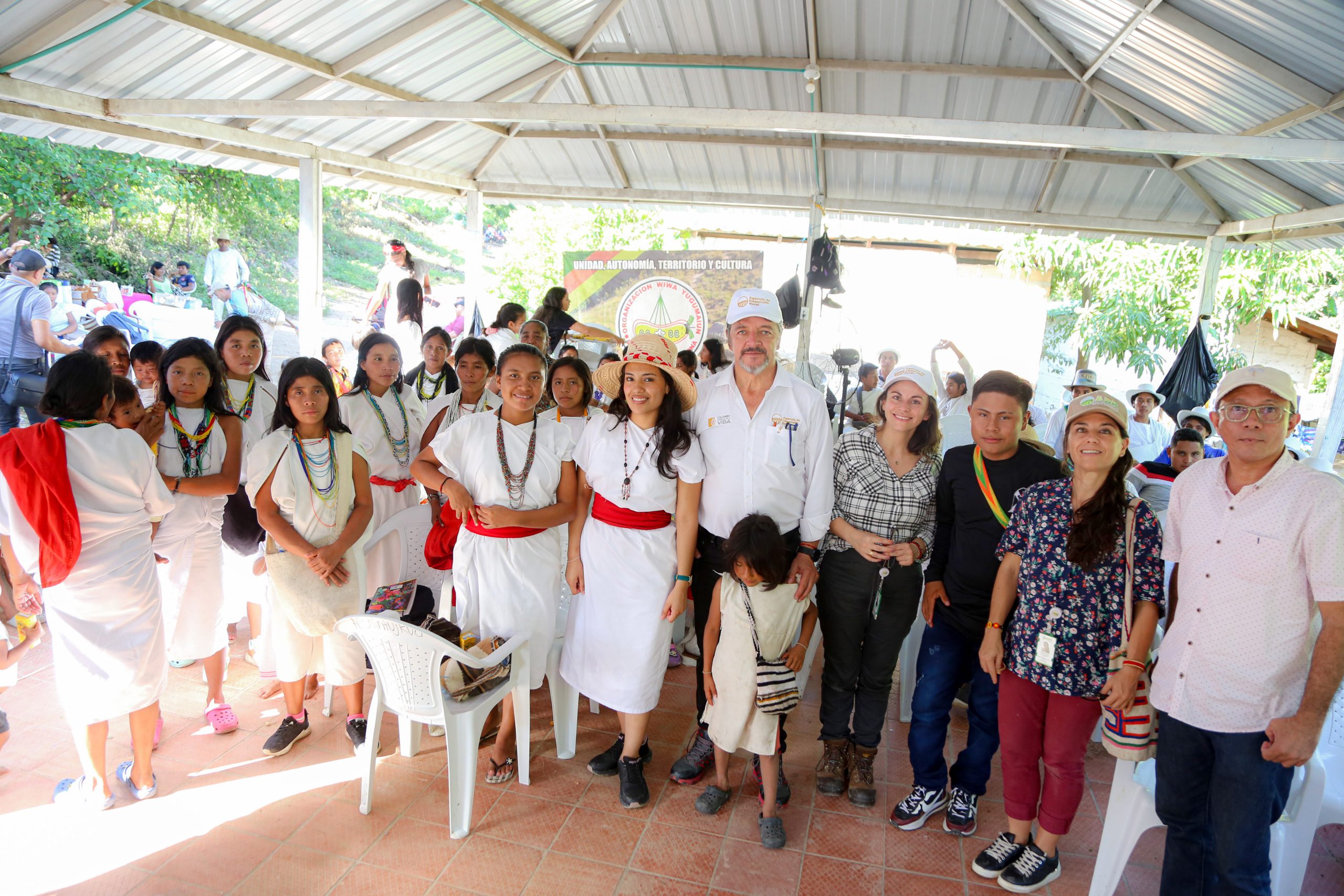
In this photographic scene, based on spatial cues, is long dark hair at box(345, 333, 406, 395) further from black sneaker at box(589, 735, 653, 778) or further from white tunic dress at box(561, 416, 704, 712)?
black sneaker at box(589, 735, 653, 778)

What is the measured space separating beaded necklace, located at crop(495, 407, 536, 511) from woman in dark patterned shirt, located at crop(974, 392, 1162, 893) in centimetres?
180

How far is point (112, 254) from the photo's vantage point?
17.5 m

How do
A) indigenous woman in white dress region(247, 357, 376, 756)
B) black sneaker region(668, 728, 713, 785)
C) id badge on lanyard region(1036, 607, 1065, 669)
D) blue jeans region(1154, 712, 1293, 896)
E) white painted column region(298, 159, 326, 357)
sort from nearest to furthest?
blue jeans region(1154, 712, 1293, 896) → id badge on lanyard region(1036, 607, 1065, 669) → indigenous woman in white dress region(247, 357, 376, 756) → black sneaker region(668, 728, 713, 785) → white painted column region(298, 159, 326, 357)

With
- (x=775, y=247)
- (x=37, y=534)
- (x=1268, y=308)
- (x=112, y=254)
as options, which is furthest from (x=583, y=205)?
(x=112, y=254)

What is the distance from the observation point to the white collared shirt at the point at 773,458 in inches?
113

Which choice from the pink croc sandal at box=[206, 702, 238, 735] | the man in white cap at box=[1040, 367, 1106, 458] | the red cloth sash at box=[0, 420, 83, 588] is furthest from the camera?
the man in white cap at box=[1040, 367, 1106, 458]

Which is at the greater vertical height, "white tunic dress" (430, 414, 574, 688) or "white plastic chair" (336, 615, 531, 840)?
"white tunic dress" (430, 414, 574, 688)

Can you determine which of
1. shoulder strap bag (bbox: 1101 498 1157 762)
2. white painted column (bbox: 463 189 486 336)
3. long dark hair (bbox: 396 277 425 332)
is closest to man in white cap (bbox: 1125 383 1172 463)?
shoulder strap bag (bbox: 1101 498 1157 762)

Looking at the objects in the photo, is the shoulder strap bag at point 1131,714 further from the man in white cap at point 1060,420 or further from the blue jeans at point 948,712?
the man in white cap at point 1060,420

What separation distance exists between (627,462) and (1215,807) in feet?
7.00

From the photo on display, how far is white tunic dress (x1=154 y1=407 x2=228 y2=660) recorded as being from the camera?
3.24 meters

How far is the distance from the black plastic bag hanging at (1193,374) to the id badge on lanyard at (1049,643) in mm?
6043

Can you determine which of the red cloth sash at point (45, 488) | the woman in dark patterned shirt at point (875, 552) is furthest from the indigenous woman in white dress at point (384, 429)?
the woman in dark patterned shirt at point (875, 552)

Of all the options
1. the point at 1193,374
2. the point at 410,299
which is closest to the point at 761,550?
the point at 410,299
